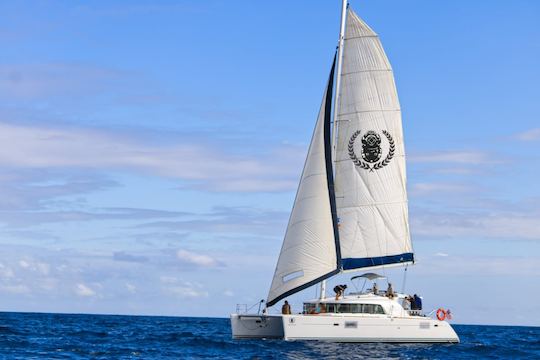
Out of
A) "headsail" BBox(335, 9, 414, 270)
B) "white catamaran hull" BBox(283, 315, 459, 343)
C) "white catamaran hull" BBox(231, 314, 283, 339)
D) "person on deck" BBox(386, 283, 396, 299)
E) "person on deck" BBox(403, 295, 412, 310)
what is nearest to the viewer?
"white catamaran hull" BBox(283, 315, 459, 343)

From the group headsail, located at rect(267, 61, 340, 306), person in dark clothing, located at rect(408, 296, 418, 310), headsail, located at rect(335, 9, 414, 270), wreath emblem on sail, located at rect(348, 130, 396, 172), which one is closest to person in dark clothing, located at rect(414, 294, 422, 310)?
person in dark clothing, located at rect(408, 296, 418, 310)

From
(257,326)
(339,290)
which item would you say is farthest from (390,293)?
(257,326)

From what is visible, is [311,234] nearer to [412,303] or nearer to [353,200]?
[353,200]

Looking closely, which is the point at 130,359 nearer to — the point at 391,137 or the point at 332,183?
the point at 332,183

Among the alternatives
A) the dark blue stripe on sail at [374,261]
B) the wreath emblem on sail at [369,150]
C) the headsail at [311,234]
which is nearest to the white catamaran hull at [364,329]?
the headsail at [311,234]

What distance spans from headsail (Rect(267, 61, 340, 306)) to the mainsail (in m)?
0.08

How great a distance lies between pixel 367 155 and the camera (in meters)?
48.2

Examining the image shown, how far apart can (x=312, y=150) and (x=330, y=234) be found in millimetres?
4529

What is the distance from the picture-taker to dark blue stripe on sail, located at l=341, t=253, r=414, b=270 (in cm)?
Answer: 4772

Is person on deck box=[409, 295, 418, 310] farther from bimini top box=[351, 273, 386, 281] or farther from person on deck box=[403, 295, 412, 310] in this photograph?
bimini top box=[351, 273, 386, 281]

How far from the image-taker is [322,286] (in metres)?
46.4

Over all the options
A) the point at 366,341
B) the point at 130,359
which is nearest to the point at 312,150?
the point at 366,341

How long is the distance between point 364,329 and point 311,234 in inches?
214

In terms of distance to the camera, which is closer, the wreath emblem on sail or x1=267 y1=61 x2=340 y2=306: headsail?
x1=267 y1=61 x2=340 y2=306: headsail
